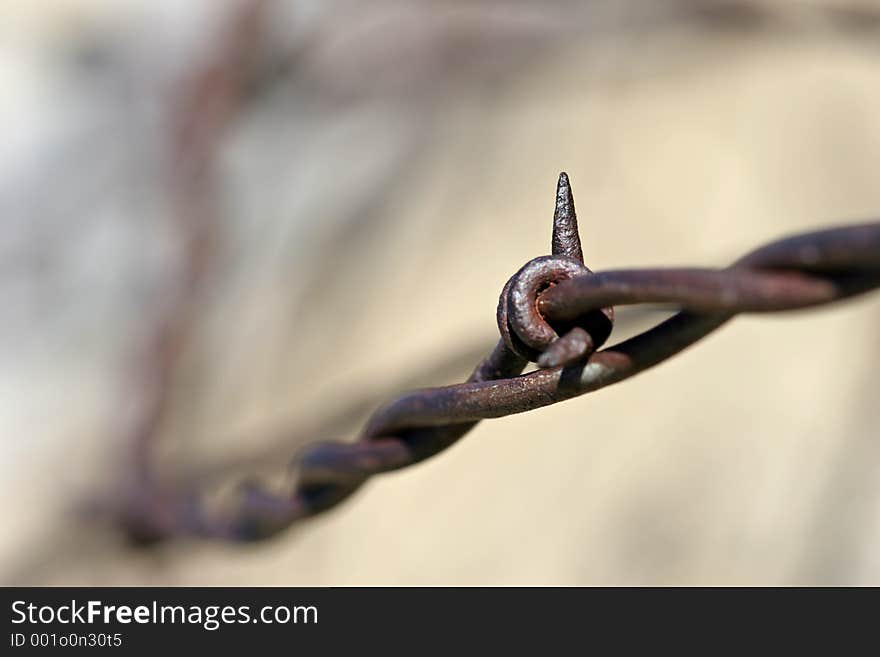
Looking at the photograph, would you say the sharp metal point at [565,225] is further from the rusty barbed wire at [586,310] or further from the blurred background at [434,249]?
the blurred background at [434,249]

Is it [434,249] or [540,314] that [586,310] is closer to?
[540,314]

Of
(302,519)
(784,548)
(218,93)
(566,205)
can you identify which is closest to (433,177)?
(218,93)

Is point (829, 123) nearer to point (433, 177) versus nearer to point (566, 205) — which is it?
point (433, 177)

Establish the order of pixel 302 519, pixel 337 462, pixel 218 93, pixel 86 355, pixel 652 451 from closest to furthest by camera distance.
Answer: pixel 337 462
pixel 302 519
pixel 218 93
pixel 652 451
pixel 86 355

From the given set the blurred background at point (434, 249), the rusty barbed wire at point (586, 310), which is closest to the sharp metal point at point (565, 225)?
the rusty barbed wire at point (586, 310)

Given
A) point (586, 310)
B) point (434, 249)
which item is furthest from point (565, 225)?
point (434, 249)
